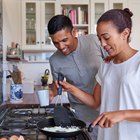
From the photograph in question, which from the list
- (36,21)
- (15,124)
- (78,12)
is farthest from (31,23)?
(15,124)

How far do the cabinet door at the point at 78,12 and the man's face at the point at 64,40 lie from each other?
2360mm

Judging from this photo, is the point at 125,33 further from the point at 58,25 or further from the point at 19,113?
the point at 19,113

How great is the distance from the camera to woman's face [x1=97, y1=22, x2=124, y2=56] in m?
1.13

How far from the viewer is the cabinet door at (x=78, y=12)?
3.98 metres

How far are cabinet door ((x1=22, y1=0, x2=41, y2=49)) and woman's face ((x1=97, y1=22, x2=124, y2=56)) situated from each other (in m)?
2.87

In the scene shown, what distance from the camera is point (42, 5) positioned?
3938mm

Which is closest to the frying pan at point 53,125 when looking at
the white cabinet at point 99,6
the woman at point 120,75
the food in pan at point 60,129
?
the food in pan at point 60,129

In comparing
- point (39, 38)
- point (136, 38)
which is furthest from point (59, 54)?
point (136, 38)

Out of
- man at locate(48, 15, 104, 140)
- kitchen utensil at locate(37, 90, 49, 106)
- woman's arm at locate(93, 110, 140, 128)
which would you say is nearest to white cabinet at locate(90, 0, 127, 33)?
man at locate(48, 15, 104, 140)

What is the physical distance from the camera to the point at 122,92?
3.75 feet

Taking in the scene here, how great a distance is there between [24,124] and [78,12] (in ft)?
9.18

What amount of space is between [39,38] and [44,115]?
2.36m

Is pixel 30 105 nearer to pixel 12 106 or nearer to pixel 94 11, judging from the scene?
pixel 12 106

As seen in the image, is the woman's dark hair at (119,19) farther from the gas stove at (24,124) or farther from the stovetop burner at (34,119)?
the stovetop burner at (34,119)
